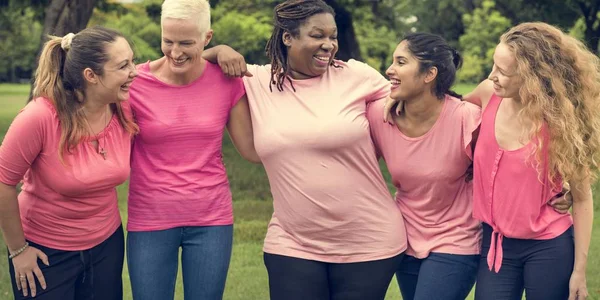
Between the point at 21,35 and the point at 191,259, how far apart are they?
49.3 metres

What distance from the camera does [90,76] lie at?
406 cm

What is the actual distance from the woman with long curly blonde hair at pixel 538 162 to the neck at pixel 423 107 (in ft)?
0.88

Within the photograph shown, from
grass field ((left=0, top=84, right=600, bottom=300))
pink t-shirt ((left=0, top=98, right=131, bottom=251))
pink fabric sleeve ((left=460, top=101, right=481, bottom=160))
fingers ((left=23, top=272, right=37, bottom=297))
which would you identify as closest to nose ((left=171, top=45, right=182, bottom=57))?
pink t-shirt ((left=0, top=98, right=131, bottom=251))

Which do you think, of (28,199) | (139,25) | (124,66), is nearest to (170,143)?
(124,66)

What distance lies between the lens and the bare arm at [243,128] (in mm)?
4379

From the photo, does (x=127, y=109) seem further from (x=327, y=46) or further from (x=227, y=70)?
(x=327, y=46)

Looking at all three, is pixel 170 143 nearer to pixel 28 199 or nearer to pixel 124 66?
pixel 124 66

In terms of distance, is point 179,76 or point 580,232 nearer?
point 580,232

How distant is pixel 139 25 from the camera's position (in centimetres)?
3762

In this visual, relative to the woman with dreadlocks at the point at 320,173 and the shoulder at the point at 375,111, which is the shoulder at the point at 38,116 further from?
the shoulder at the point at 375,111

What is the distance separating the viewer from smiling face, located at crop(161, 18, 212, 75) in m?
4.17

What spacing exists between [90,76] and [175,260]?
99 cm

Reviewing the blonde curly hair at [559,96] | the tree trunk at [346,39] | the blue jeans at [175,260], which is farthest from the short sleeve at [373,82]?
the tree trunk at [346,39]

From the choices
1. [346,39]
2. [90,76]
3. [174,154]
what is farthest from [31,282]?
[346,39]
